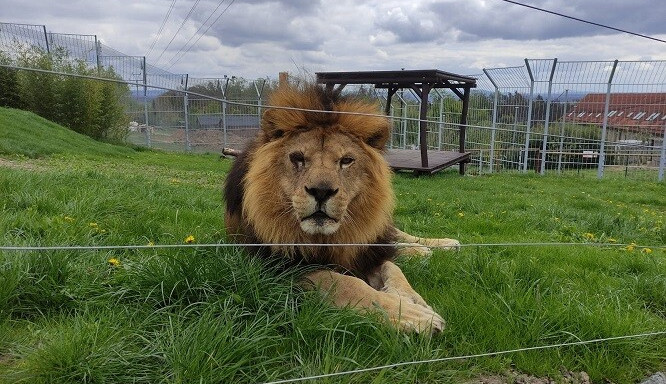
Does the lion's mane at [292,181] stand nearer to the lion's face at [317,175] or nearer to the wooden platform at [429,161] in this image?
the lion's face at [317,175]

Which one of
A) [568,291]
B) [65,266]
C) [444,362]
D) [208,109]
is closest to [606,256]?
[568,291]

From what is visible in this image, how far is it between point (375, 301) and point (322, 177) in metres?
0.63

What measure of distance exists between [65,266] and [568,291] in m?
2.73

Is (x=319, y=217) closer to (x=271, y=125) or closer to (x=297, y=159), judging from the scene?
(x=297, y=159)

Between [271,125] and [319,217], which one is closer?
[319,217]

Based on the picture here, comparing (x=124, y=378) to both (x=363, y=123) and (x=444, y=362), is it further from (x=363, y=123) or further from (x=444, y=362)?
(x=363, y=123)

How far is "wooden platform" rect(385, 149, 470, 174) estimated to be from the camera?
11.7 m

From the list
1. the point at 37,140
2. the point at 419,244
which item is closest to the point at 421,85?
the point at 419,244

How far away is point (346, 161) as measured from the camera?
261cm

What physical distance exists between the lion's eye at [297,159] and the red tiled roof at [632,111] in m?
13.2

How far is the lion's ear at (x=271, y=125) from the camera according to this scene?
2728 mm

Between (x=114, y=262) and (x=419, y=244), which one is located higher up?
(x=114, y=262)

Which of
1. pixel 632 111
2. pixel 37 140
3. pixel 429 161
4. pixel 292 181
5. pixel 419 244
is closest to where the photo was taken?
pixel 292 181

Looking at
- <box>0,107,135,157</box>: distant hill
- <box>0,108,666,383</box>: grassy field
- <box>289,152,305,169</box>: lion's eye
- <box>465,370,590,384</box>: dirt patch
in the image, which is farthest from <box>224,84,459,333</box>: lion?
<box>0,107,135,157</box>: distant hill
